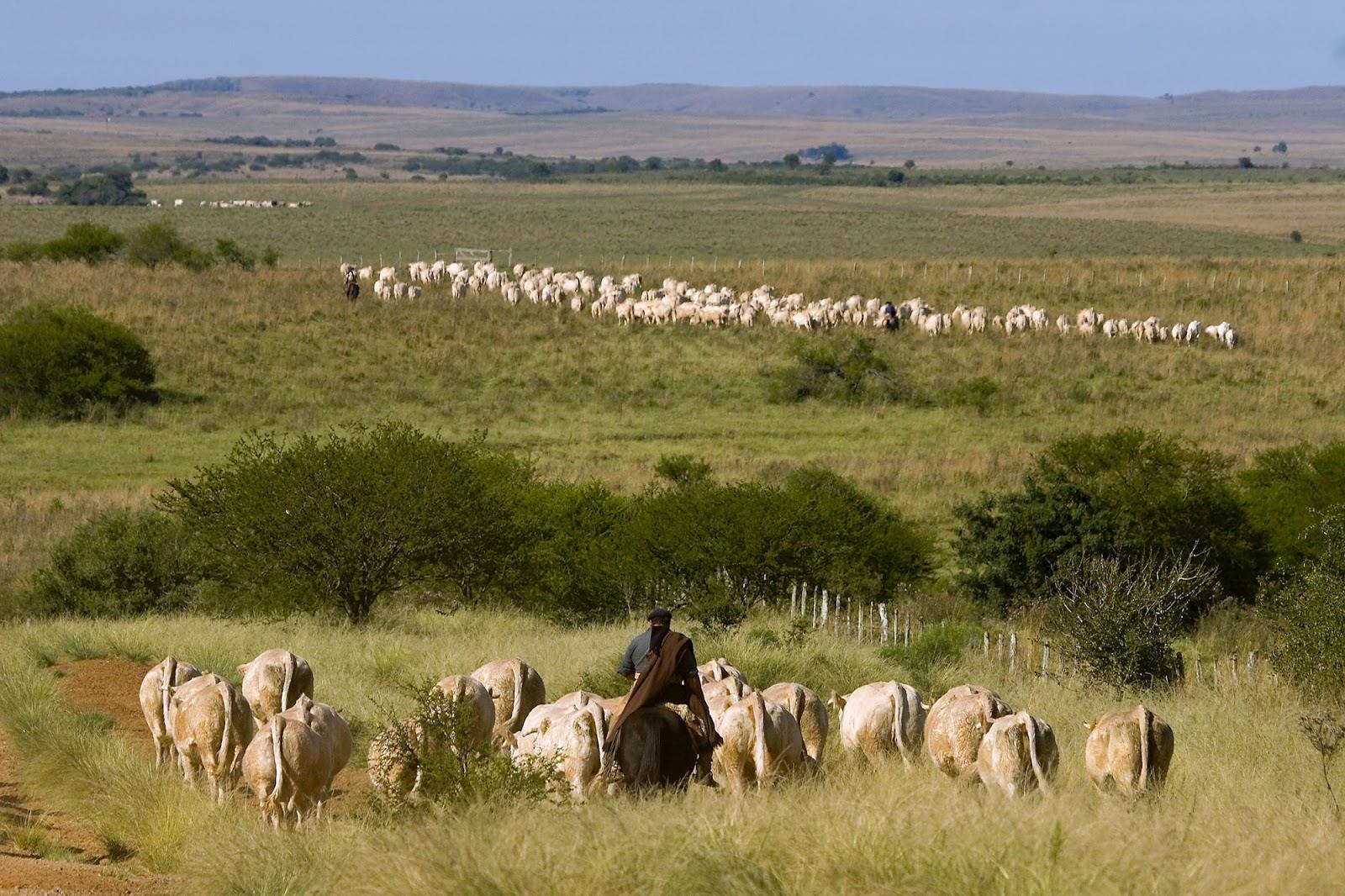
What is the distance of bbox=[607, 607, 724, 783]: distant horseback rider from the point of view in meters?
9.70

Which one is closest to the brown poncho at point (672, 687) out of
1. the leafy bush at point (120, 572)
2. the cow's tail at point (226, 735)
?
the cow's tail at point (226, 735)

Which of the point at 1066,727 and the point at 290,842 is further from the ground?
the point at 290,842

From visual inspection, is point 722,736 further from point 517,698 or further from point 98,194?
point 98,194

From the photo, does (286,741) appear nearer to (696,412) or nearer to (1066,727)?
(1066,727)

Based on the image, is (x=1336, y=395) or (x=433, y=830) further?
(x=1336, y=395)

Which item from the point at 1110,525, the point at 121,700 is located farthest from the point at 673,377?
the point at 121,700

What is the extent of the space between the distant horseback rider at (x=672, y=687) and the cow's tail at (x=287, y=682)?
11.1 ft

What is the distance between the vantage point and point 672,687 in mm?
9836

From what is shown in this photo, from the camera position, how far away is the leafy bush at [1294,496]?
2484 cm

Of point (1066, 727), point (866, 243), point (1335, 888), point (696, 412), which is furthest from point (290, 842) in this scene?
point (866, 243)

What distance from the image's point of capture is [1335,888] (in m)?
7.16

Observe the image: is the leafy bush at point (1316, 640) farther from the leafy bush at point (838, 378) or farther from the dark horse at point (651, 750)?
the leafy bush at point (838, 378)

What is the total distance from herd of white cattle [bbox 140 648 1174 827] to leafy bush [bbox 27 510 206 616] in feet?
36.5

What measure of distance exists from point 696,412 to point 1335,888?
32.8 m
